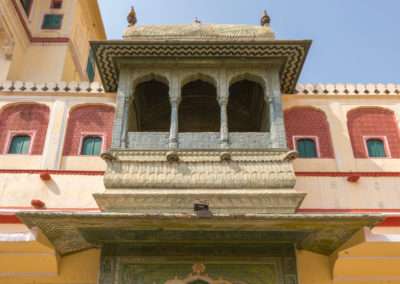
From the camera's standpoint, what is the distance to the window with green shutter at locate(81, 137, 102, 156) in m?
8.18

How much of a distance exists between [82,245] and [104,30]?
966 cm

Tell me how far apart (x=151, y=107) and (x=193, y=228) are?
12.7 ft

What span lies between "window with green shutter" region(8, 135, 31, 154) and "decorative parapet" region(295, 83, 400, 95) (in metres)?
5.07

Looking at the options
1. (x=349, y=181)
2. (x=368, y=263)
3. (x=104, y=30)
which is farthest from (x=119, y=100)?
(x=104, y=30)

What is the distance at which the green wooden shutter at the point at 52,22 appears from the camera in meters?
11.5

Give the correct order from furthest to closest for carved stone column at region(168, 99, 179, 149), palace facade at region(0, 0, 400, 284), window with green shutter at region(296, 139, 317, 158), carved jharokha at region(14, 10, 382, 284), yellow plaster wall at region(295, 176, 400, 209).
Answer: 1. window with green shutter at region(296, 139, 317, 158)
2. yellow plaster wall at region(295, 176, 400, 209)
3. carved stone column at region(168, 99, 179, 149)
4. palace facade at region(0, 0, 400, 284)
5. carved jharokha at region(14, 10, 382, 284)

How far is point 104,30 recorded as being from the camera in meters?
14.7

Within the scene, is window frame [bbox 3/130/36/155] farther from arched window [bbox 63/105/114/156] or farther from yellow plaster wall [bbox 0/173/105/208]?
yellow plaster wall [bbox 0/173/105/208]

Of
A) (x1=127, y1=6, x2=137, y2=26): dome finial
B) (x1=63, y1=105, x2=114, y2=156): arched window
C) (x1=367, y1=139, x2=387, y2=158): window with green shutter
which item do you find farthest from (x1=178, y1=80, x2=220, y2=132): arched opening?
(x1=367, y1=139, x2=387, y2=158): window with green shutter

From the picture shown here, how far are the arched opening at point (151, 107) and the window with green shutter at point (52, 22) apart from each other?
4001 mm

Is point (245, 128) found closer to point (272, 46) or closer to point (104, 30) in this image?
point (272, 46)

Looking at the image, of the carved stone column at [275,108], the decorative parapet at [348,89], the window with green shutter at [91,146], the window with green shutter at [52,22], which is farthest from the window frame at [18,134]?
the decorative parapet at [348,89]

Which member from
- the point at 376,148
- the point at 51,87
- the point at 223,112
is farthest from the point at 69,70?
the point at 376,148

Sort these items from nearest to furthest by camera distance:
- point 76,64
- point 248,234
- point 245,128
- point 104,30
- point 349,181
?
point 248,234 < point 349,181 < point 245,128 < point 76,64 < point 104,30
